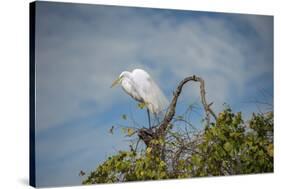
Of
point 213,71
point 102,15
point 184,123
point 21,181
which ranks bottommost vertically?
point 21,181

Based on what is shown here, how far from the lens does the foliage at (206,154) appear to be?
768cm

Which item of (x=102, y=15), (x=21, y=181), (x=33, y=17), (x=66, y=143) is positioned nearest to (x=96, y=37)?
(x=102, y=15)

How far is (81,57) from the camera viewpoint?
24.0 feet

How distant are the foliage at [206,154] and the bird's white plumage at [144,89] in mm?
303

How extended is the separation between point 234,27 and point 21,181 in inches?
118

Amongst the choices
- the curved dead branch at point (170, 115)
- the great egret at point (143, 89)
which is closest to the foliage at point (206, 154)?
the curved dead branch at point (170, 115)

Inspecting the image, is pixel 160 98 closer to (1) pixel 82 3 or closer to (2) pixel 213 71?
(2) pixel 213 71

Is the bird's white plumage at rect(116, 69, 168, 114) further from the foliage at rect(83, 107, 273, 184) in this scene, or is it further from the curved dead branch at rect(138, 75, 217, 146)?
the foliage at rect(83, 107, 273, 184)

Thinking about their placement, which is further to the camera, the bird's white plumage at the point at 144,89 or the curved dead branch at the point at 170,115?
the curved dead branch at the point at 170,115

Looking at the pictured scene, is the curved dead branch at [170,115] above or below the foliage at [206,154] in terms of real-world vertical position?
above

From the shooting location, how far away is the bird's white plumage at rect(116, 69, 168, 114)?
7605 millimetres

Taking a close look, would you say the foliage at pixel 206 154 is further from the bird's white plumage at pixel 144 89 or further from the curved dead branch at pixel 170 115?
the bird's white plumage at pixel 144 89

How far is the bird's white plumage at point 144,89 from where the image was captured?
7.61 m

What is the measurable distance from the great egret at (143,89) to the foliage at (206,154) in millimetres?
300
